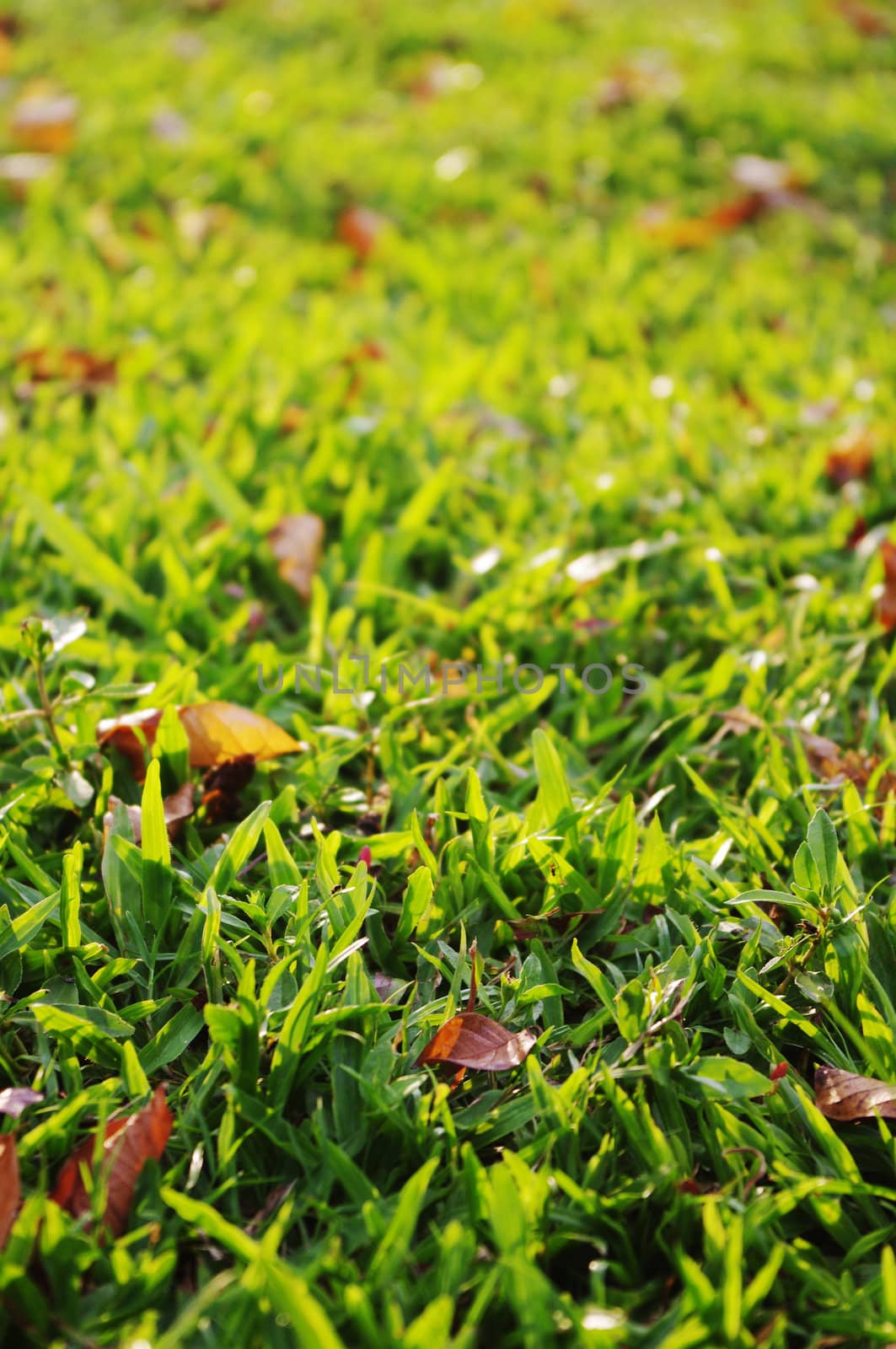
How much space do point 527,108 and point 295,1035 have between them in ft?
12.1

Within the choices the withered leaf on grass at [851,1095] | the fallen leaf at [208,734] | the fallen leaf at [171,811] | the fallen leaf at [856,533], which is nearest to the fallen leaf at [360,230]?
the fallen leaf at [856,533]

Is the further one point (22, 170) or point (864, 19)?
point (864, 19)

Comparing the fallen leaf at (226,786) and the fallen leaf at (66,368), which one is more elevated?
the fallen leaf at (66,368)

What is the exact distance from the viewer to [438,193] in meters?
3.40

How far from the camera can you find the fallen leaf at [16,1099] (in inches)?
41.7

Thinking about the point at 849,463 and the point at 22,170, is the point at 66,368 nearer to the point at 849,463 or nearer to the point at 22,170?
the point at 22,170

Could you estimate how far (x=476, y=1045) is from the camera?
1163 mm

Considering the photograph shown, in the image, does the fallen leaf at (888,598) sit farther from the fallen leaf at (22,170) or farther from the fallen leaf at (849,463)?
the fallen leaf at (22,170)

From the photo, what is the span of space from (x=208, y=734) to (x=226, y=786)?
0.24ft

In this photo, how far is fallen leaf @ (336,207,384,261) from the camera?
3.13m

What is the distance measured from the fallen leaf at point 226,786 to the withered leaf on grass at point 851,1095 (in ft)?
2.57

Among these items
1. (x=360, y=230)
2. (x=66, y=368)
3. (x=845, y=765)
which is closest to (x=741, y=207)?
(x=360, y=230)

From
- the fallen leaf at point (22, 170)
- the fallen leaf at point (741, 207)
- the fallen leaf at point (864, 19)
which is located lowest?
the fallen leaf at point (741, 207)

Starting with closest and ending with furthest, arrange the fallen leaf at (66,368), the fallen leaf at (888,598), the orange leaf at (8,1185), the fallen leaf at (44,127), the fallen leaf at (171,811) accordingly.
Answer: the orange leaf at (8,1185)
the fallen leaf at (171,811)
the fallen leaf at (888,598)
the fallen leaf at (66,368)
the fallen leaf at (44,127)
